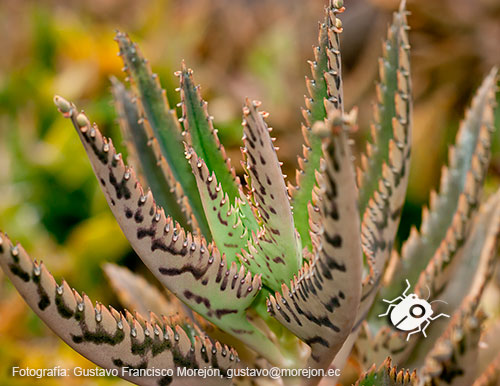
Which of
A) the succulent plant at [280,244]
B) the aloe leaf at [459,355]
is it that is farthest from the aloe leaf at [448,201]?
the aloe leaf at [459,355]

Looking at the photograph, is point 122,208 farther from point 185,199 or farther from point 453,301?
point 453,301

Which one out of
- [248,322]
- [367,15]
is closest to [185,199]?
[248,322]

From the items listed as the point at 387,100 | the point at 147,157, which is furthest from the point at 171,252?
the point at 387,100

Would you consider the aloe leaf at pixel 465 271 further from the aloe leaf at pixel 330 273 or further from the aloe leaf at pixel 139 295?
the aloe leaf at pixel 139 295

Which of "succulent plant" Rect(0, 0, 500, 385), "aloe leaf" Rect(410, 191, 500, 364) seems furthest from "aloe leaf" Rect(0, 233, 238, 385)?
"aloe leaf" Rect(410, 191, 500, 364)

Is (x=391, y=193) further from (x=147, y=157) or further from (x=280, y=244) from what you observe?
(x=147, y=157)

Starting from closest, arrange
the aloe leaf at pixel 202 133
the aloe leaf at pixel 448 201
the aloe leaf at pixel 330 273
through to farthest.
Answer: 1. the aloe leaf at pixel 330 273
2. the aloe leaf at pixel 202 133
3. the aloe leaf at pixel 448 201

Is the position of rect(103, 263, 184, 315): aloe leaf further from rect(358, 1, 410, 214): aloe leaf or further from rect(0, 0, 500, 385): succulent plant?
rect(358, 1, 410, 214): aloe leaf
